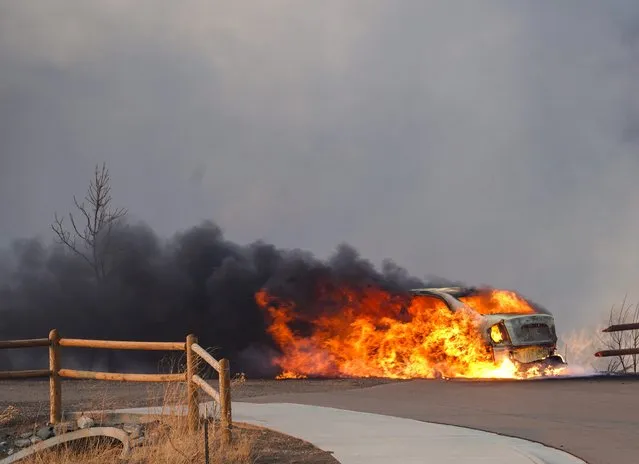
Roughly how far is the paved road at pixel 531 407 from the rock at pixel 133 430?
3.42 metres

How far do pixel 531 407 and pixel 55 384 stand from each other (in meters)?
7.69

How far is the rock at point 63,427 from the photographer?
14180mm

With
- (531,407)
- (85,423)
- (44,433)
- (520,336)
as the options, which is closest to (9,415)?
(44,433)

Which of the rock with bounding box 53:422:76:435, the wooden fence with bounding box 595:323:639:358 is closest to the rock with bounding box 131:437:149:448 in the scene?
the rock with bounding box 53:422:76:435

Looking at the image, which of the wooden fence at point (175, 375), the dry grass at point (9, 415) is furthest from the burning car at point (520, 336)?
the dry grass at point (9, 415)

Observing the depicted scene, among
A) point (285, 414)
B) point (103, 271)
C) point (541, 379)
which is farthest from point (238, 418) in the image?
point (103, 271)

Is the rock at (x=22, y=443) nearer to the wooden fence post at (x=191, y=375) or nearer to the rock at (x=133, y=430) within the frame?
the rock at (x=133, y=430)

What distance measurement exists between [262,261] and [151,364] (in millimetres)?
5101

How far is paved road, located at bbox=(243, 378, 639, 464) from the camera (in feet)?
38.0

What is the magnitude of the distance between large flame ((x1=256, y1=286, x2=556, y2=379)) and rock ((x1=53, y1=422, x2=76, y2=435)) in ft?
32.2

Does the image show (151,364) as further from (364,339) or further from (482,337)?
(482,337)

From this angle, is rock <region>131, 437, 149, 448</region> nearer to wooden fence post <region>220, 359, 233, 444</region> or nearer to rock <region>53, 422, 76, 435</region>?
wooden fence post <region>220, 359, 233, 444</region>

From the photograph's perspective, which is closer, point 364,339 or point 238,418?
point 238,418

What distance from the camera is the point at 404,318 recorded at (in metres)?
23.6
